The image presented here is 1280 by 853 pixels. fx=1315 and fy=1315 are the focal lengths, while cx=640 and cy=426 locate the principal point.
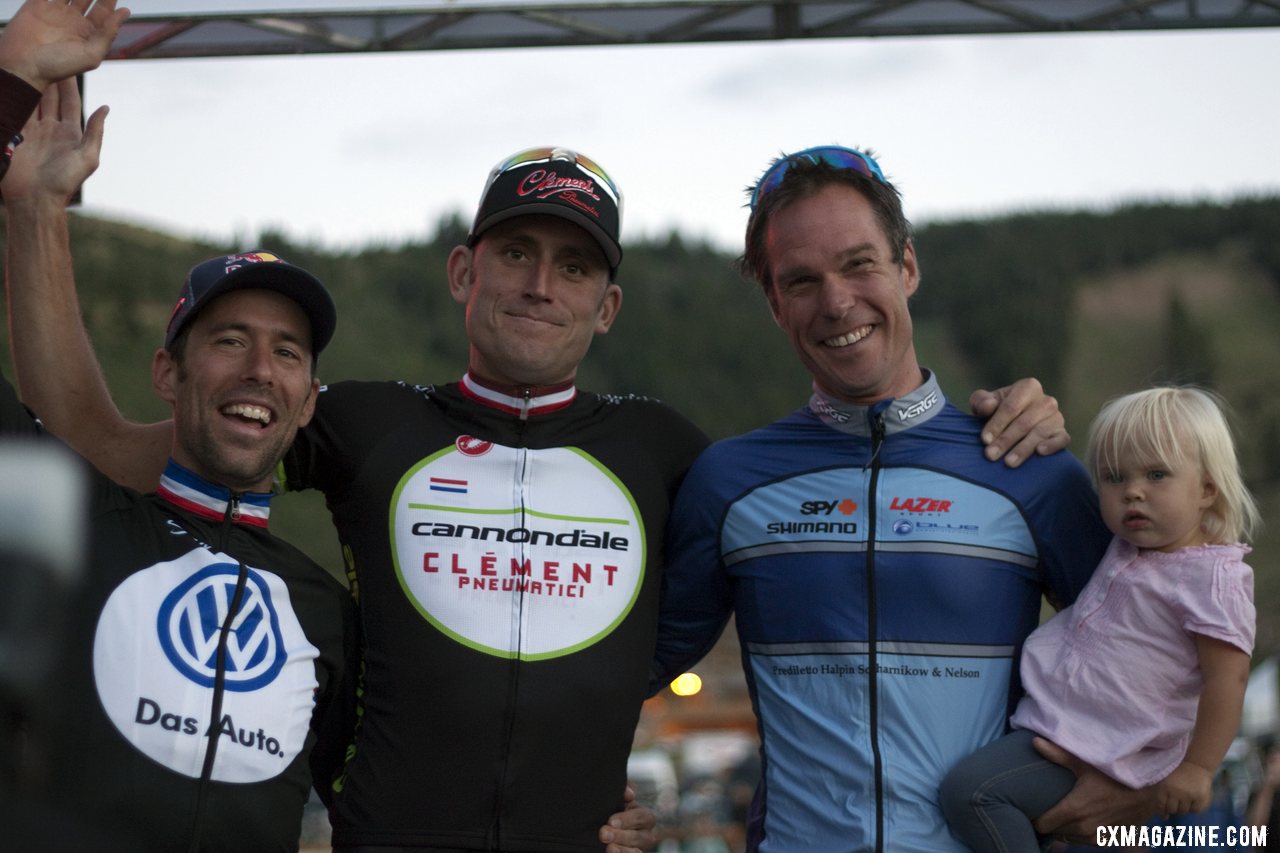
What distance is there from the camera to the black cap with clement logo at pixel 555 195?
3.36 metres

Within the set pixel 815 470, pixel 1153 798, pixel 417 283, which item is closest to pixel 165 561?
pixel 815 470

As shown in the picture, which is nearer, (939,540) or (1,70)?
(1,70)

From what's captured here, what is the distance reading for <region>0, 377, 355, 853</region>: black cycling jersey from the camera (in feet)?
8.29

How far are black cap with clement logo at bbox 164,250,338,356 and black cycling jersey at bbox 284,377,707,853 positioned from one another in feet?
1.07

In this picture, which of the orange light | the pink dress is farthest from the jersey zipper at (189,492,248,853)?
the pink dress

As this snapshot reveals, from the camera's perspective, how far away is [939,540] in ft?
10.1

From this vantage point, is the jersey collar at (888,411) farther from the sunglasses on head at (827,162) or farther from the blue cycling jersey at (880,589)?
the sunglasses on head at (827,162)

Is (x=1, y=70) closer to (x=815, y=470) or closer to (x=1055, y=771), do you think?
(x=815, y=470)

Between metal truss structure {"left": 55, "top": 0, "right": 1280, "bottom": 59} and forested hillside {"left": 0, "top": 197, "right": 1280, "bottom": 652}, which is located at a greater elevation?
forested hillside {"left": 0, "top": 197, "right": 1280, "bottom": 652}

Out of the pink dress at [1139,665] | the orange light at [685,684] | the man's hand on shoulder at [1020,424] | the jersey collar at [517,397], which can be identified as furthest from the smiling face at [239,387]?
the pink dress at [1139,665]

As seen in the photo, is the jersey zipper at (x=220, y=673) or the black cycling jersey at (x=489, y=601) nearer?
the jersey zipper at (x=220, y=673)

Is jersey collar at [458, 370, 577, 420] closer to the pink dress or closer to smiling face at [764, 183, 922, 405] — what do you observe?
smiling face at [764, 183, 922, 405]

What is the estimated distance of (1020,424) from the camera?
325cm

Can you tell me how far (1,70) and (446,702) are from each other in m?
1.61
